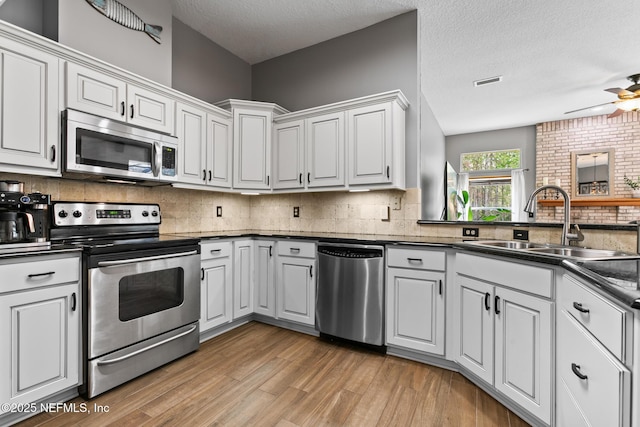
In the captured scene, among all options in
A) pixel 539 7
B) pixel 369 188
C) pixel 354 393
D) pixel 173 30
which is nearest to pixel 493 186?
pixel 539 7

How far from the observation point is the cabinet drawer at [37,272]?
150cm

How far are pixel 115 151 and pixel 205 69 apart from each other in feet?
5.63

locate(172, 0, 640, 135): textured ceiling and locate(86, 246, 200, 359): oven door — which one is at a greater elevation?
locate(172, 0, 640, 135): textured ceiling

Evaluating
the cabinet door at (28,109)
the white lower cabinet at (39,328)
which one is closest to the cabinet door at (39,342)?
the white lower cabinet at (39,328)

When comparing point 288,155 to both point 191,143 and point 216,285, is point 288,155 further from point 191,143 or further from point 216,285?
point 216,285

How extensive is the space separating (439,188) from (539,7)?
2.72m

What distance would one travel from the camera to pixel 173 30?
307 centimetres

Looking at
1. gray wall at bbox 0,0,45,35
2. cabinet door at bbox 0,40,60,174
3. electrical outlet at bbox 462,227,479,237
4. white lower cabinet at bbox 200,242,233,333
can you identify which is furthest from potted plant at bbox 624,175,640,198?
gray wall at bbox 0,0,45,35

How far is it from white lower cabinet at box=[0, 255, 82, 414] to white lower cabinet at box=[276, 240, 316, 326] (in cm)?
156

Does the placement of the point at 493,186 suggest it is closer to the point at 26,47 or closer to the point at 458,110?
the point at 458,110

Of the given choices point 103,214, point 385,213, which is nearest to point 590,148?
point 385,213

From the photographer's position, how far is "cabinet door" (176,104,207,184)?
8.84 feet

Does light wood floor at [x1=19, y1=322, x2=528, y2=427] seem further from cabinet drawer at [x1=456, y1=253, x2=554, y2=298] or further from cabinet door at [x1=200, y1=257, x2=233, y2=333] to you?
cabinet drawer at [x1=456, y1=253, x2=554, y2=298]

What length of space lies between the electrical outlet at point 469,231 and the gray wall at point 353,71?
63 cm
